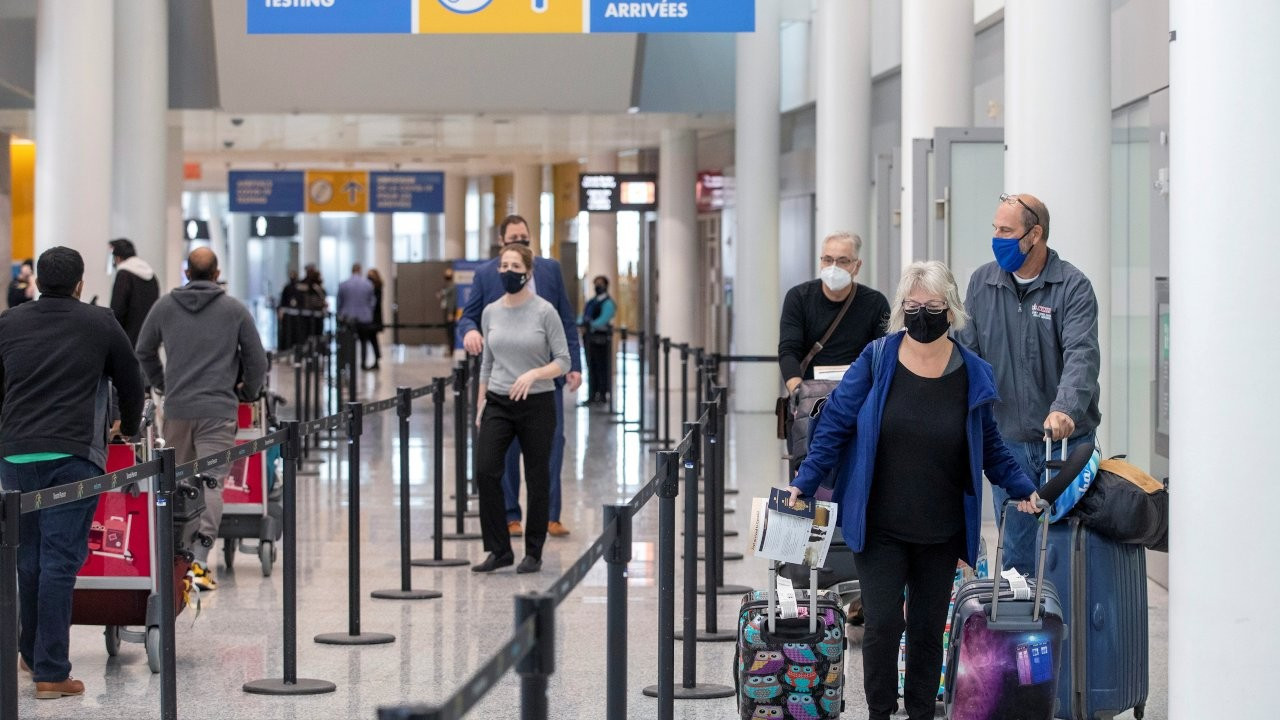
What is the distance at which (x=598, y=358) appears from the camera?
70.9 ft

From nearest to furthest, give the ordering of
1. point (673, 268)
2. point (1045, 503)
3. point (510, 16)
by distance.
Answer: point (1045, 503) → point (510, 16) → point (673, 268)

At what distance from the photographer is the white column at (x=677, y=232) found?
82.7 feet

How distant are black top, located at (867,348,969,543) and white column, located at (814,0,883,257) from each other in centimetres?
1167

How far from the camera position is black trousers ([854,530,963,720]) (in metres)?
5.27

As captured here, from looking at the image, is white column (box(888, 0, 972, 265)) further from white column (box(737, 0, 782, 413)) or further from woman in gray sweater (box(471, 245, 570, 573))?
white column (box(737, 0, 782, 413))

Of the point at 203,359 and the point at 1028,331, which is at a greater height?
the point at 1028,331

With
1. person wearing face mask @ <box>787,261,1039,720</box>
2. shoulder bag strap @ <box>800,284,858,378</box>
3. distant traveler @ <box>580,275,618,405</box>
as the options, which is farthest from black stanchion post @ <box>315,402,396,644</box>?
distant traveler @ <box>580,275,618,405</box>

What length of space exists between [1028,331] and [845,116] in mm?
11222

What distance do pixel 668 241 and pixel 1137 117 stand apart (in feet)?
51.2

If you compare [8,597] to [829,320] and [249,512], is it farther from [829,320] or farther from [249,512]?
[249,512]

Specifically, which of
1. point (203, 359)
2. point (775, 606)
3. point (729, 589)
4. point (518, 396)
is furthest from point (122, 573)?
point (729, 589)

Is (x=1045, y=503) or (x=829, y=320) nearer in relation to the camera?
(x=1045, y=503)

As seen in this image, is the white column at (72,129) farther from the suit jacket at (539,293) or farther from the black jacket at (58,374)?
the black jacket at (58,374)

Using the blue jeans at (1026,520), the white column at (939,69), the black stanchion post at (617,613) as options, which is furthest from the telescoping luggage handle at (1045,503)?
the white column at (939,69)
